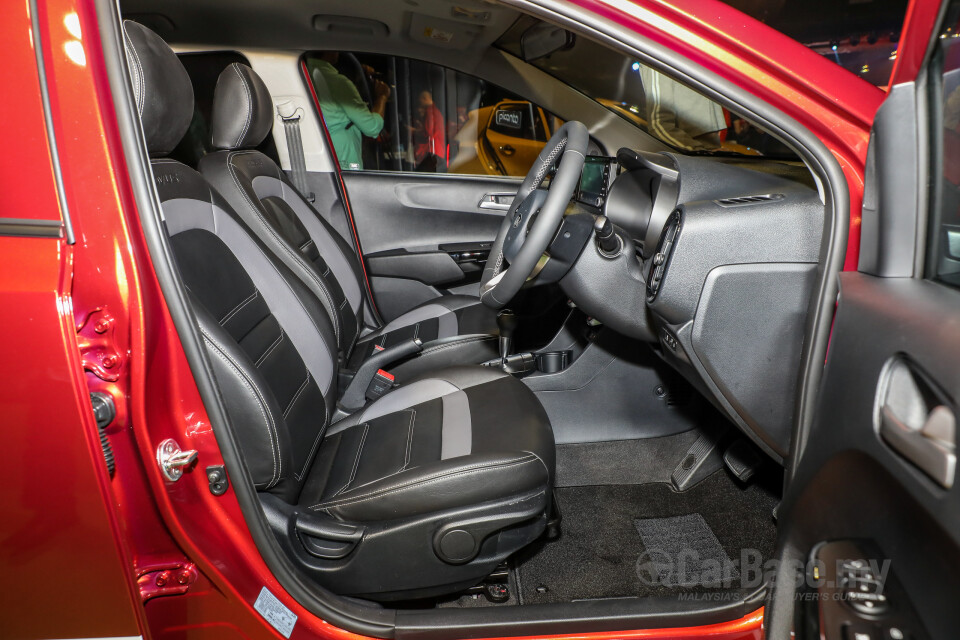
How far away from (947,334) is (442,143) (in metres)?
2.50

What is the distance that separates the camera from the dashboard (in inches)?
39.2

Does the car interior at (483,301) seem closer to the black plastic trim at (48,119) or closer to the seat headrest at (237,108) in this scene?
the seat headrest at (237,108)

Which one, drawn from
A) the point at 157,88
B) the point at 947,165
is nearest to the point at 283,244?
the point at 157,88

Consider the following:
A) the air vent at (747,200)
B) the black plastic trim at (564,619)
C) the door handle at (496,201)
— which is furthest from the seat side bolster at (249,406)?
the door handle at (496,201)

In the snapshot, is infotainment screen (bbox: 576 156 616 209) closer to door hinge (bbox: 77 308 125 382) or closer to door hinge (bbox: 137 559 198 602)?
door hinge (bbox: 77 308 125 382)

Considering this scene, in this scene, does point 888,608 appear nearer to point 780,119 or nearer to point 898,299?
point 898,299

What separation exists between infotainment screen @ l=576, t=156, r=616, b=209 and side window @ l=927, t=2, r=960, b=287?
74 centimetres

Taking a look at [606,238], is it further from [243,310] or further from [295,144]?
[295,144]

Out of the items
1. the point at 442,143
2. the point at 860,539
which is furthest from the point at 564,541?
the point at 442,143

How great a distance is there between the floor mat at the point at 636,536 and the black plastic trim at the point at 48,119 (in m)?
1.24

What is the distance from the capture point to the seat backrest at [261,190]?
5.82 ft

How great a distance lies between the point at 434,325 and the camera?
219 cm

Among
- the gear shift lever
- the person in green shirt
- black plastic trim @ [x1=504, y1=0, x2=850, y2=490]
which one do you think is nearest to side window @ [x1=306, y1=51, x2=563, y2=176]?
the person in green shirt

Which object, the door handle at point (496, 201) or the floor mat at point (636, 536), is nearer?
the floor mat at point (636, 536)
